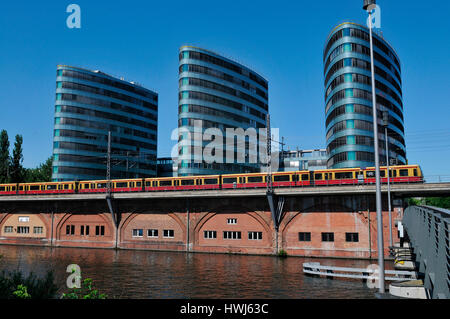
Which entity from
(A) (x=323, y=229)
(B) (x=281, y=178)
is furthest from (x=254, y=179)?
(A) (x=323, y=229)

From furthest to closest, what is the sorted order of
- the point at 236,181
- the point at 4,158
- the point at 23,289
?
the point at 4,158
the point at 236,181
the point at 23,289

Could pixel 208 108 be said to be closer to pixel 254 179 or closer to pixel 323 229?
pixel 254 179

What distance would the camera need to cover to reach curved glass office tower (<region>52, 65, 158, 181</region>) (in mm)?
97875

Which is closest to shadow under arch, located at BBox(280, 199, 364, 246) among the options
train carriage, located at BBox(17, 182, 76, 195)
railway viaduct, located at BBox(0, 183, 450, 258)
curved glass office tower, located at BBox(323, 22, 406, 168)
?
railway viaduct, located at BBox(0, 183, 450, 258)

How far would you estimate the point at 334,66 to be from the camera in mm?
73875

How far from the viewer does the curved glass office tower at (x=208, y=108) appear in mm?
85562

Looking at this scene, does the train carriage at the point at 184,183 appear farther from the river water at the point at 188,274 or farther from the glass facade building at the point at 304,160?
the glass facade building at the point at 304,160

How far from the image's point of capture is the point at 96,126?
102 metres

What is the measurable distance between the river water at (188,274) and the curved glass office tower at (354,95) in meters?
29.6

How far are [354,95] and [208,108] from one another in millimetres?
31670
